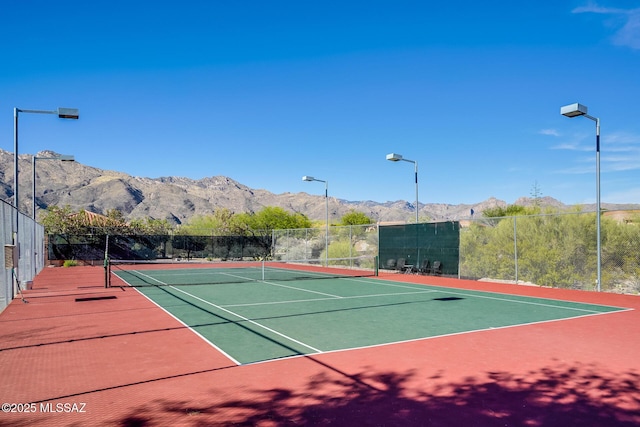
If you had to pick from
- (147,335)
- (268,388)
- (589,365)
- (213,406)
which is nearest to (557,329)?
(589,365)

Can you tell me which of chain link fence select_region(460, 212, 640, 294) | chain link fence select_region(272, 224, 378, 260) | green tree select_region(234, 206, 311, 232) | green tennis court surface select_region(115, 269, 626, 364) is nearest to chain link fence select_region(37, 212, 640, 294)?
chain link fence select_region(460, 212, 640, 294)

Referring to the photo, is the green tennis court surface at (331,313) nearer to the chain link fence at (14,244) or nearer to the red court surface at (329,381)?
the red court surface at (329,381)

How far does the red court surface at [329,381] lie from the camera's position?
15.8ft

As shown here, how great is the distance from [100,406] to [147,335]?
3.80 metres

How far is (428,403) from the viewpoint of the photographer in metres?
5.20

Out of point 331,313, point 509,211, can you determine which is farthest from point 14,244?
point 509,211

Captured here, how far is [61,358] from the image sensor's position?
7.08 m

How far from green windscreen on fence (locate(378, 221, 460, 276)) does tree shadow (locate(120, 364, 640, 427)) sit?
15658 mm

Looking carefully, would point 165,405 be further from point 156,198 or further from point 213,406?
point 156,198

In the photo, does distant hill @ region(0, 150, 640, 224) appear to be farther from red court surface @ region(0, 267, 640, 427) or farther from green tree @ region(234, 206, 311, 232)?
red court surface @ region(0, 267, 640, 427)

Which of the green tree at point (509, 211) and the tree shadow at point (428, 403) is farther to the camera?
the green tree at point (509, 211)

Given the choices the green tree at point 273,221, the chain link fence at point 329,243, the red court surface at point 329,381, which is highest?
the green tree at point 273,221

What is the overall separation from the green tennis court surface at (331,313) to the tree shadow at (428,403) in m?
1.69

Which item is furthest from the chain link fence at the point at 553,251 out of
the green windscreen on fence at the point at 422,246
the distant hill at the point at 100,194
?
the distant hill at the point at 100,194
